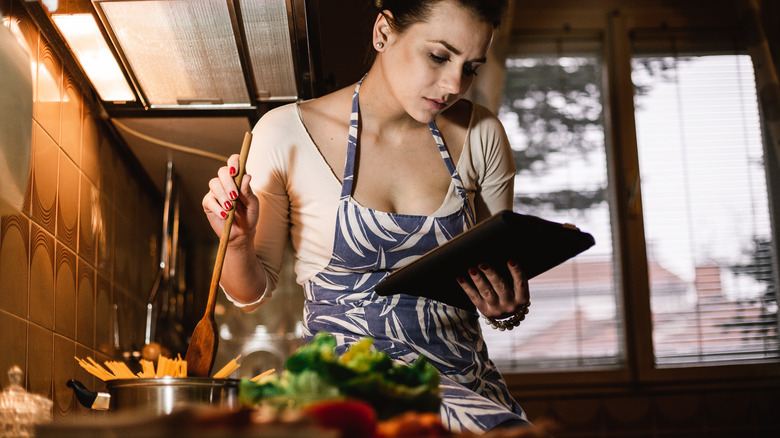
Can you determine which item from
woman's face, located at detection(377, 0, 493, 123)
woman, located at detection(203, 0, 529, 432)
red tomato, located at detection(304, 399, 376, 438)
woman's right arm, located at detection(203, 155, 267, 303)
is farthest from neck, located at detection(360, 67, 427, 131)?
red tomato, located at detection(304, 399, 376, 438)

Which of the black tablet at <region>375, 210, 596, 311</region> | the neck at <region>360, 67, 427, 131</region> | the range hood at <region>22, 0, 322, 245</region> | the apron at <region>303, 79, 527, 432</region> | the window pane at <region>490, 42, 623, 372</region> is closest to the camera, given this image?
the black tablet at <region>375, 210, 596, 311</region>

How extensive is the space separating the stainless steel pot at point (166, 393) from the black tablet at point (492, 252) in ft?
0.80

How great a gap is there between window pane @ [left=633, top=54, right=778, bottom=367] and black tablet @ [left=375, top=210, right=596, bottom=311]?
1809mm

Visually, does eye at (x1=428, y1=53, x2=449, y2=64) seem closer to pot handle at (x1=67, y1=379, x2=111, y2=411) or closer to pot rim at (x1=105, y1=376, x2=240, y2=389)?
pot rim at (x1=105, y1=376, x2=240, y2=389)

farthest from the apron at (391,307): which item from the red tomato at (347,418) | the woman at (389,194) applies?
the red tomato at (347,418)

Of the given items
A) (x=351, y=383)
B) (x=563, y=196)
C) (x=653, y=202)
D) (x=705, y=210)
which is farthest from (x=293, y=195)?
(x=705, y=210)

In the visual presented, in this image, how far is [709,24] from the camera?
2.90 m

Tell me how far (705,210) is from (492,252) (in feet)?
6.84

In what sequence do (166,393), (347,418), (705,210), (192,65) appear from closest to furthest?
(347,418)
(166,393)
(192,65)
(705,210)

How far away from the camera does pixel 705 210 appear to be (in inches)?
108

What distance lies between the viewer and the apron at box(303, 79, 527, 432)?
3.68ft

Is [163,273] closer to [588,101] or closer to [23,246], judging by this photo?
[23,246]

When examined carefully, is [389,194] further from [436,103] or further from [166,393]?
[166,393]

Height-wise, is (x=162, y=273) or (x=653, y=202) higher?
(x=653, y=202)
